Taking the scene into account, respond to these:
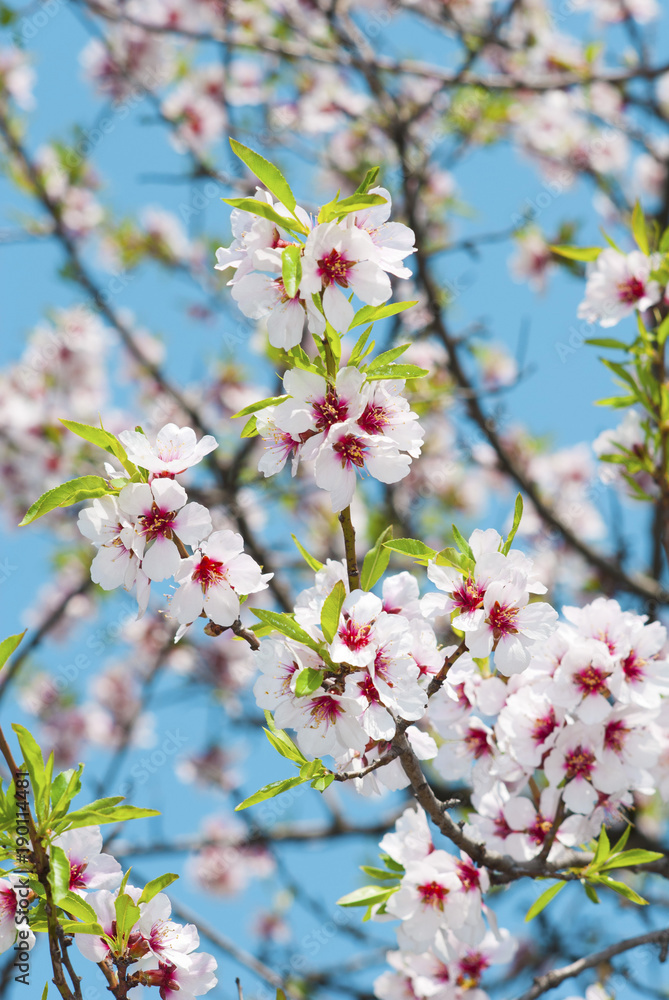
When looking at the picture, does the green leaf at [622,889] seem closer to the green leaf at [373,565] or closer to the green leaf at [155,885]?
the green leaf at [373,565]

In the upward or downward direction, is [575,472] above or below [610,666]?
below

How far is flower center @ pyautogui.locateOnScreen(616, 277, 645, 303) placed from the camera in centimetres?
284

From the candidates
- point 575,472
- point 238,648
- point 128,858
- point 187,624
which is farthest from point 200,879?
point 187,624

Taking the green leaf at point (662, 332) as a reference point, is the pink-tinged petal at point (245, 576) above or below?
below

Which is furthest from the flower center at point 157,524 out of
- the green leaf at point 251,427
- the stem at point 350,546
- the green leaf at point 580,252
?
the green leaf at point 580,252

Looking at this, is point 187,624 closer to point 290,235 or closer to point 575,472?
point 290,235

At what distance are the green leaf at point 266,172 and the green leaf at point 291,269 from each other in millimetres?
117

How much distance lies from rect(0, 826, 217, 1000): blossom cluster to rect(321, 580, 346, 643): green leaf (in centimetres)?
68

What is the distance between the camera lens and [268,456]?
71.7 inches

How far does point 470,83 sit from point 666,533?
2.93 meters

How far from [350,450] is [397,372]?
0.59 ft

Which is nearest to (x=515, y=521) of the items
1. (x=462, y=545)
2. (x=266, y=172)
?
(x=462, y=545)

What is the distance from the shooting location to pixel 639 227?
268 cm

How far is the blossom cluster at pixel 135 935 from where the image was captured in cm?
176
